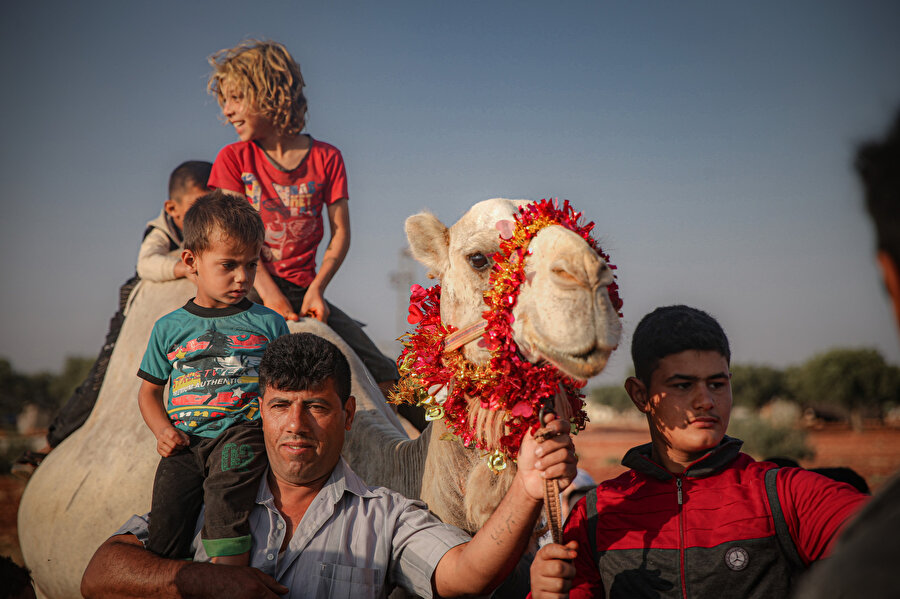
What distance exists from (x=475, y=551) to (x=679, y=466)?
2.80 ft

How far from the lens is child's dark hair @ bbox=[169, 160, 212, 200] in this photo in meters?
5.48

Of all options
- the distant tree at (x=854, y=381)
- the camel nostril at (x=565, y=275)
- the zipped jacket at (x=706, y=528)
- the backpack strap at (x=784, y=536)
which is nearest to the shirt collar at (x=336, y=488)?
the zipped jacket at (x=706, y=528)

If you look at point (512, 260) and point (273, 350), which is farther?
point (273, 350)

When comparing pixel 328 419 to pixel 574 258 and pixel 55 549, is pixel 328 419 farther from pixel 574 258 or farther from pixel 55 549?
pixel 55 549

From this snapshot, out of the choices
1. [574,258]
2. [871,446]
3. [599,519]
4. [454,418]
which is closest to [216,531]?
[454,418]

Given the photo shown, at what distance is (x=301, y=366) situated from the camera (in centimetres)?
284

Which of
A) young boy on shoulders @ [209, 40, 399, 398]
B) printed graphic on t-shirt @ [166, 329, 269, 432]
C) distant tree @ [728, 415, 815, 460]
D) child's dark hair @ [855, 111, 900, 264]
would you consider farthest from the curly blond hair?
distant tree @ [728, 415, 815, 460]

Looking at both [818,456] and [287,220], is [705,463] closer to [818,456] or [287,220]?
[287,220]

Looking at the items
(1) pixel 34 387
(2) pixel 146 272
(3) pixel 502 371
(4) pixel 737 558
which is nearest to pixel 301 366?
(3) pixel 502 371

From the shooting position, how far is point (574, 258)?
7.34 feet

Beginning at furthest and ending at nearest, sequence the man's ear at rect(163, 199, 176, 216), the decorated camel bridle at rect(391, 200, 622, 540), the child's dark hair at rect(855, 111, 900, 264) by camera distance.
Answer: the man's ear at rect(163, 199, 176, 216) → the decorated camel bridle at rect(391, 200, 622, 540) → the child's dark hair at rect(855, 111, 900, 264)

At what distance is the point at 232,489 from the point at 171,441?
55cm

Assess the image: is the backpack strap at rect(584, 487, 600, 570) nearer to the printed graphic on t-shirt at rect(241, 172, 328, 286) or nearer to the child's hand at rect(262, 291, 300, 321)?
the child's hand at rect(262, 291, 300, 321)

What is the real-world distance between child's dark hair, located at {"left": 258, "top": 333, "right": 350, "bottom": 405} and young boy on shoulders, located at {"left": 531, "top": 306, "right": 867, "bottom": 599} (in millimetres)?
1169
